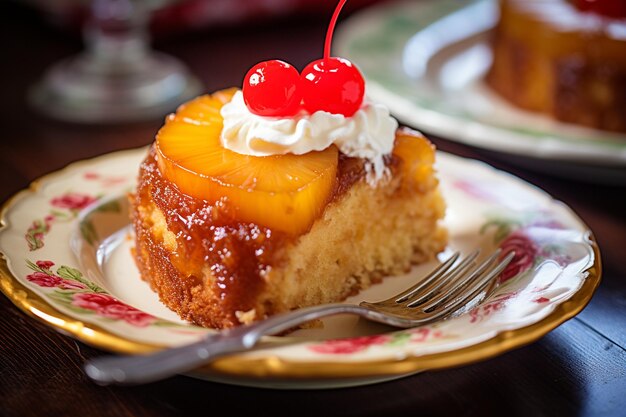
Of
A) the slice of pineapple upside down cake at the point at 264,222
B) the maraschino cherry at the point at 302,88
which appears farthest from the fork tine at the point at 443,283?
the maraschino cherry at the point at 302,88

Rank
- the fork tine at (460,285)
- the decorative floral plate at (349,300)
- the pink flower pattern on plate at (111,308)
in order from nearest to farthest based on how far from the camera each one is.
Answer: the decorative floral plate at (349,300), the pink flower pattern on plate at (111,308), the fork tine at (460,285)

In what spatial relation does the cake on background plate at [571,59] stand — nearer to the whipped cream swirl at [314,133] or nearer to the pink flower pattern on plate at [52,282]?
the whipped cream swirl at [314,133]

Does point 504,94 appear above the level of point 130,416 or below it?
below

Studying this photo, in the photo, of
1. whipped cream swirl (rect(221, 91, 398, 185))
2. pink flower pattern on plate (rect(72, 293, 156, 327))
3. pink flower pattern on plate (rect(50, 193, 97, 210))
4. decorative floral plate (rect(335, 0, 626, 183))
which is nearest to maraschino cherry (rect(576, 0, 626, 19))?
decorative floral plate (rect(335, 0, 626, 183))

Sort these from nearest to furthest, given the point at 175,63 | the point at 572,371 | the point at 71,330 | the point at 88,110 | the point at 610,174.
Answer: the point at 71,330, the point at 572,371, the point at 610,174, the point at 88,110, the point at 175,63

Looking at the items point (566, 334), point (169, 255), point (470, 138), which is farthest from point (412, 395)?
point (470, 138)

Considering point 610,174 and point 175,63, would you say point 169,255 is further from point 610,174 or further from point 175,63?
point 175,63
